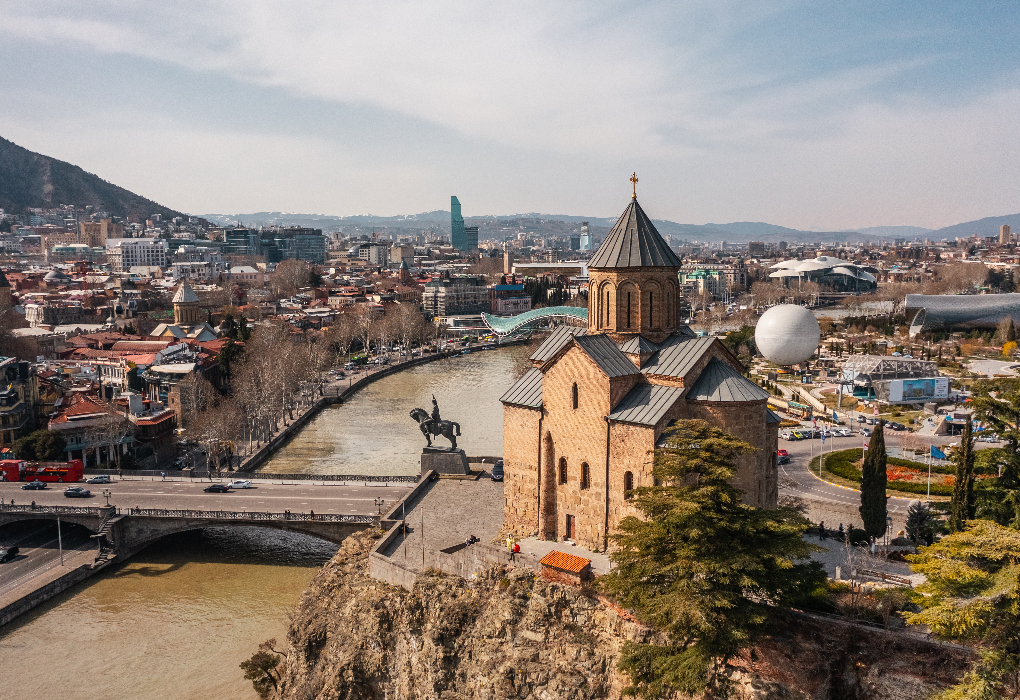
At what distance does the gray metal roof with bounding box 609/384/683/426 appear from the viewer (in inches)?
849

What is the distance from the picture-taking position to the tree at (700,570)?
16.4 m

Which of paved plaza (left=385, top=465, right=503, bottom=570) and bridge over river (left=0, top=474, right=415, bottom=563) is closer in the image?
paved plaza (left=385, top=465, right=503, bottom=570)

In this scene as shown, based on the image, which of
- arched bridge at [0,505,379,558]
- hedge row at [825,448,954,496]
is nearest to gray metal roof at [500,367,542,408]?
arched bridge at [0,505,379,558]

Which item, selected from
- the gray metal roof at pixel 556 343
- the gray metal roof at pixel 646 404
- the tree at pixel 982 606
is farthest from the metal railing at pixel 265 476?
the tree at pixel 982 606

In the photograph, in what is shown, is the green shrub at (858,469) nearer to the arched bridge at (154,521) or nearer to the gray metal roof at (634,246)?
the gray metal roof at (634,246)

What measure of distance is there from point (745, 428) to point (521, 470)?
24.8ft

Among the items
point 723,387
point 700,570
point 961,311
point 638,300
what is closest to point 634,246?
point 638,300

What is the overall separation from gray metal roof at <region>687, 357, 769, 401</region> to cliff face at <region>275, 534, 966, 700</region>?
653 centimetres

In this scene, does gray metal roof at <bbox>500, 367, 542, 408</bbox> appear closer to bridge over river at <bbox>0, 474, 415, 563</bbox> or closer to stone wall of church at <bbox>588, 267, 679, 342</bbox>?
stone wall of church at <bbox>588, 267, 679, 342</bbox>

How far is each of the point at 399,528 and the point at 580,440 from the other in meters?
7.88

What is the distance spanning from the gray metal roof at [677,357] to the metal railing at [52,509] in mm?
26051

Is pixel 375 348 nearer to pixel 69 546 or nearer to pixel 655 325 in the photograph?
pixel 69 546

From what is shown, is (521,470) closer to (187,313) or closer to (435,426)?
(435,426)

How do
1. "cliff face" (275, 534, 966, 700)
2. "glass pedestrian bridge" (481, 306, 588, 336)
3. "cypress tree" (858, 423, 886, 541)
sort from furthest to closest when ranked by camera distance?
"glass pedestrian bridge" (481, 306, 588, 336) → "cypress tree" (858, 423, 886, 541) → "cliff face" (275, 534, 966, 700)
